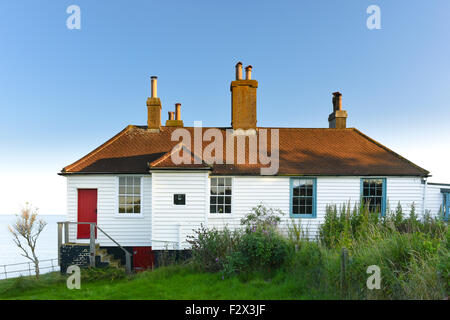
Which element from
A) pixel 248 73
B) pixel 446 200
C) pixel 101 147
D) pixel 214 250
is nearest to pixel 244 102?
pixel 248 73

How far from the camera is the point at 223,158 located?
1343 centimetres

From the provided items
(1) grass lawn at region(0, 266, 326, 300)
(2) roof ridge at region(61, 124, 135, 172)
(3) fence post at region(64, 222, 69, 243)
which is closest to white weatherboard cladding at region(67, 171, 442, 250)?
(2) roof ridge at region(61, 124, 135, 172)

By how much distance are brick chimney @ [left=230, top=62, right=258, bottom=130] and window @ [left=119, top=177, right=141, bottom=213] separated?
6.25 meters

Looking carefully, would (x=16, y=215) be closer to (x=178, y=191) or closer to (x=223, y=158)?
(x=178, y=191)

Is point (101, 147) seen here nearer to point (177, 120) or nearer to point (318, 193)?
point (177, 120)

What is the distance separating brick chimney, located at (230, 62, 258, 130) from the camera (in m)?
15.0

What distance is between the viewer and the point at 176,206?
36.8ft

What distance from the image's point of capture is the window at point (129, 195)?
40.7 feet

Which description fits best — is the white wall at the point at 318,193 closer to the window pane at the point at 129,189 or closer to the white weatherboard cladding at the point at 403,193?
the white weatherboard cladding at the point at 403,193

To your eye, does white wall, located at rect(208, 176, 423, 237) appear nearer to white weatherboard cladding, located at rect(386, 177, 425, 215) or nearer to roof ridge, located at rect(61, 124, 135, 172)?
white weatherboard cladding, located at rect(386, 177, 425, 215)

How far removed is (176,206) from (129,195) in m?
2.70
